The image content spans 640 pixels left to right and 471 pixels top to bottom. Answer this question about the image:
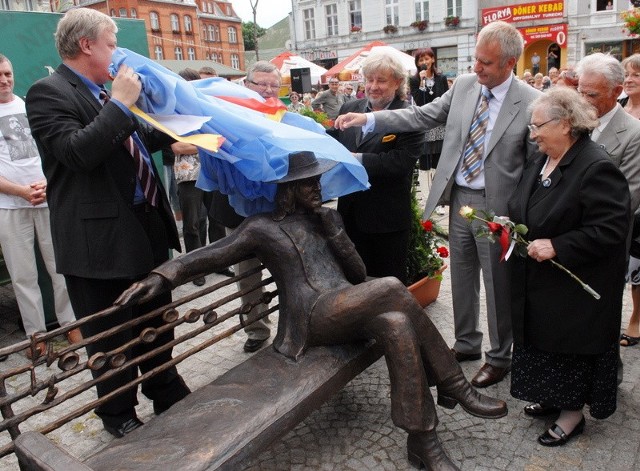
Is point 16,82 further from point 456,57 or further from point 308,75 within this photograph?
point 456,57

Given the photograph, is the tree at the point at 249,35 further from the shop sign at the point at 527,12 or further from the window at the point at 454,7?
the shop sign at the point at 527,12

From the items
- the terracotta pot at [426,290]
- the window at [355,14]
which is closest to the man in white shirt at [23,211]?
the terracotta pot at [426,290]

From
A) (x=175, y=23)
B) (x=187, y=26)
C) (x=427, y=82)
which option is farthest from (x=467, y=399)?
(x=187, y=26)

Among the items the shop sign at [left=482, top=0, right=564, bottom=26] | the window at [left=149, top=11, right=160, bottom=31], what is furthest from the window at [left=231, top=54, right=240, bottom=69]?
the shop sign at [left=482, top=0, right=564, bottom=26]

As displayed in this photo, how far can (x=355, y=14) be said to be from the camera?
3688 centimetres

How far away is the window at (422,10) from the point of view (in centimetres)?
3384

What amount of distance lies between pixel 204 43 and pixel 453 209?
6017 cm

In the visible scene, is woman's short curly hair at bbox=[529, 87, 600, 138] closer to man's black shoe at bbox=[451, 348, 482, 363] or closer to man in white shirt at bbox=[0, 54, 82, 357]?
man's black shoe at bbox=[451, 348, 482, 363]

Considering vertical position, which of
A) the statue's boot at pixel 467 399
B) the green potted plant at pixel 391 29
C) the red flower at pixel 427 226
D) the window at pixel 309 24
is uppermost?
the window at pixel 309 24

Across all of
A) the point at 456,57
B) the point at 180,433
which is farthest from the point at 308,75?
the point at 456,57

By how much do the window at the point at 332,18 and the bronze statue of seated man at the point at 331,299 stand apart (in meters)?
37.3

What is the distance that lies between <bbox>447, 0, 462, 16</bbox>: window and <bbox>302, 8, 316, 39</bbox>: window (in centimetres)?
1005

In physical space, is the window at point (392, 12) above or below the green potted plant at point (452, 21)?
above

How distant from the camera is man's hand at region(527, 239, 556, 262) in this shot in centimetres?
262
